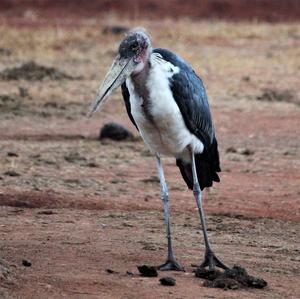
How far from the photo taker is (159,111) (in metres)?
6.19

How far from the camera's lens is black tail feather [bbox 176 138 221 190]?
7026mm

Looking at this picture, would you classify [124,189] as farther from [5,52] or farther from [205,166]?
[5,52]

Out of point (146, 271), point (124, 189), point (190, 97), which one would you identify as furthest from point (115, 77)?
point (124, 189)

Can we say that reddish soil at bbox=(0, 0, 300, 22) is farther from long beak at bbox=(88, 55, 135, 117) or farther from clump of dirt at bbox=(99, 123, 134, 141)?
long beak at bbox=(88, 55, 135, 117)

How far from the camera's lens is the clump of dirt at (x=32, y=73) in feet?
51.2

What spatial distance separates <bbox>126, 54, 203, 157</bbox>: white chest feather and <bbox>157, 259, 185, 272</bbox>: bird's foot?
25.6 inches

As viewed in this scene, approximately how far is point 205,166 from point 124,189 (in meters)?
2.20

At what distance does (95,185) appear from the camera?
935cm

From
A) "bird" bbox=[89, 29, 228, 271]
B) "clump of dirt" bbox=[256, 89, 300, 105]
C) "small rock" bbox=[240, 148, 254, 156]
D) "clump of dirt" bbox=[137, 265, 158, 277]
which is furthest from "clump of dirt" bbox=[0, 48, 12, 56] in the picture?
"clump of dirt" bbox=[137, 265, 158, 277]

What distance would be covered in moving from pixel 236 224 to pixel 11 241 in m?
1.80

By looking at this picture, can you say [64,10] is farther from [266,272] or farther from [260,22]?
[266,272]

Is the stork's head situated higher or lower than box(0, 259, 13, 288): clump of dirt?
higher

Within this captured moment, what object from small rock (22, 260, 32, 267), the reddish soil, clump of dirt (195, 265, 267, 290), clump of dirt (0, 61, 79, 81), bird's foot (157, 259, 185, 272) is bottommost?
the reddish soil

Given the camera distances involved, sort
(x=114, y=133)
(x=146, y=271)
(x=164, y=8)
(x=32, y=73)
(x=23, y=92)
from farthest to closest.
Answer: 1. (x=164, y=8)
2. (x=32, y=73)
3. (x=23, y=92)
4. (x=114, y=133)
5. (x=146, y=271)
